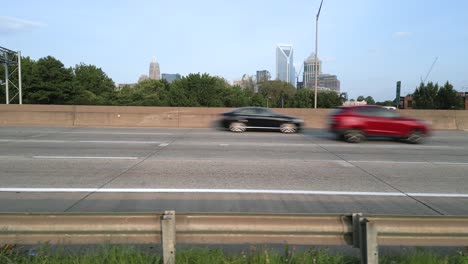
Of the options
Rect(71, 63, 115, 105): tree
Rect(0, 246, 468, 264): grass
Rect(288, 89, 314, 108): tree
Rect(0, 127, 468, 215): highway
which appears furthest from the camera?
Rect(71, 63, 115, 105): tree

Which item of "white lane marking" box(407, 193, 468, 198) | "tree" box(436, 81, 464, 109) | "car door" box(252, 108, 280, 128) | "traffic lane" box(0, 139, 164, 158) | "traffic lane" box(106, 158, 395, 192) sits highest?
"tree" box(436, 81, 464, 109)

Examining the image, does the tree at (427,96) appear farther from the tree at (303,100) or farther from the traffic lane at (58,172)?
the traffic lane at (58,172)

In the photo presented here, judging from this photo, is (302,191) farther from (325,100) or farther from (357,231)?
(325,100)

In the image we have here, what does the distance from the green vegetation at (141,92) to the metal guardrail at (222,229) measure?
64611 mm

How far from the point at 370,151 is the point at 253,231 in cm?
1068

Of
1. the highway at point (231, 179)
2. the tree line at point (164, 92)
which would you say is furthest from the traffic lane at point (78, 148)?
the tree line at point (164, 92)

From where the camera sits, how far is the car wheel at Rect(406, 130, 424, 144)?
1553 cm

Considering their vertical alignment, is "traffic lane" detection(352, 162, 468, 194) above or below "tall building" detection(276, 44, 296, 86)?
below

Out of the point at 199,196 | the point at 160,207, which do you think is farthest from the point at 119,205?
the point at 199,196

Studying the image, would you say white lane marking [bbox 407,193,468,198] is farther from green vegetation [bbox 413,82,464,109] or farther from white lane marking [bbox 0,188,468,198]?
green vegetation [bbox 413,82,464,109]

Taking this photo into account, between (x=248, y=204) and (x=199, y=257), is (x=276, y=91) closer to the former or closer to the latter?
(x=248, y=204)

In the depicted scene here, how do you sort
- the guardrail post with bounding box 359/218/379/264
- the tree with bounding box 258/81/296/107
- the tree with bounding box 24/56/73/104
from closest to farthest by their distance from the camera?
the guardrail post with bounding box 359/218/379/264
the tree with bounding box 24/56/73/104
the tree with bounding box 258/81/296/107

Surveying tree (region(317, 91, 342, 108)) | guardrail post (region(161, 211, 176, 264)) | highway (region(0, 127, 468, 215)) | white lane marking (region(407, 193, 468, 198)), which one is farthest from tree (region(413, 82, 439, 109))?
guardrail post (region(161, 211, 176, 264))

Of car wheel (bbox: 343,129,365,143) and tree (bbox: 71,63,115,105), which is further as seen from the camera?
tree (bbox: 71,63,115,105)
